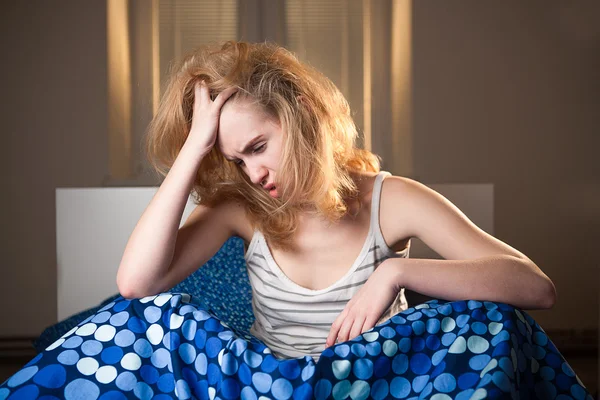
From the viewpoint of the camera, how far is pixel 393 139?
11.8 ft

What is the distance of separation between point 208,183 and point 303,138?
28cm

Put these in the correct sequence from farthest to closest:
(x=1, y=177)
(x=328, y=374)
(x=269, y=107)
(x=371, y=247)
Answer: (x=1, y=177) → (x=371, y=247) → (x=269, y=107) → (x=328, y=374)

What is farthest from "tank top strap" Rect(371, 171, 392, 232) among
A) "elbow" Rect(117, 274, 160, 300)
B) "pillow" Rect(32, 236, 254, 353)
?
"pillow" Rect(32, 236, 254, 353)

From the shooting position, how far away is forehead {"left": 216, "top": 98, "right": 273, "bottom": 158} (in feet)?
3.92

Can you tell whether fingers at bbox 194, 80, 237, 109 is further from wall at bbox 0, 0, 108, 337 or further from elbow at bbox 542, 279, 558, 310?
wall at bbox 0, 0, 108, 337

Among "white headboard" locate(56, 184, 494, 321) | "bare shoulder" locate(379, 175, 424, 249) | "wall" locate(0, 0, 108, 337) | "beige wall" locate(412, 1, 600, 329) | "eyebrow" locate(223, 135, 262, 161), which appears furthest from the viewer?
"beige wall" locate(412, 1, 600, 329)

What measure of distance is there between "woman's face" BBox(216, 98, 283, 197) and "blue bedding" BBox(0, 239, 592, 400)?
0.30 meters

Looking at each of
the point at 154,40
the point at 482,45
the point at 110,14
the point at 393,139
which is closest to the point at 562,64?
the point at 482,45

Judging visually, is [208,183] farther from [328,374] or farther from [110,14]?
[110,14]

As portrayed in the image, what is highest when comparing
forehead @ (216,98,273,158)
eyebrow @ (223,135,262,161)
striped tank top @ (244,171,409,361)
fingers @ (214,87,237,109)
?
fingers @ (214,87,237,109)

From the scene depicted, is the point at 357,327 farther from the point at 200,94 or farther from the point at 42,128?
the point at 42,128

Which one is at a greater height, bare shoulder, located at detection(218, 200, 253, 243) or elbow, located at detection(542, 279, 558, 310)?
bare shoulder, located at detection(218, 200, 253, 243)

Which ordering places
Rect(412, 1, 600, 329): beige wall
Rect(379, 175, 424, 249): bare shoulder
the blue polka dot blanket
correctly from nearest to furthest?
1. the blue polka dot blanket
2. Rect(379, 175, 424, 249): bare shoulder
3. Rect(412, 1, 600, 329): beige wall

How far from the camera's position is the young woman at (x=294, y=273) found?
0.88m
